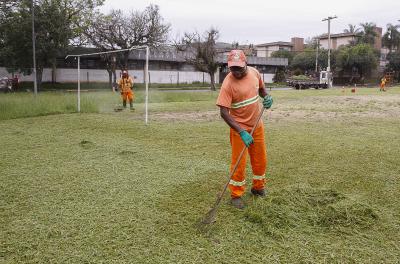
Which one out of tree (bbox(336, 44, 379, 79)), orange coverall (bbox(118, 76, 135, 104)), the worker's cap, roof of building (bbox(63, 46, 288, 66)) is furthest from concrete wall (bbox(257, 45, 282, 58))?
the worker's cap

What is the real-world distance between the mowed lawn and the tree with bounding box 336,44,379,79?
140ft

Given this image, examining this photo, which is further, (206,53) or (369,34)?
(369,34)

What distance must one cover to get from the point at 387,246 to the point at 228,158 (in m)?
3.16

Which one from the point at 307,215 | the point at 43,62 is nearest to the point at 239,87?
the point at 307,215

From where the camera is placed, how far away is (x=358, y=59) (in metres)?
46.8

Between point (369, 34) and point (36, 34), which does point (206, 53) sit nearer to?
point (36, 34)

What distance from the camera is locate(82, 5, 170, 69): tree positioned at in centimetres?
3048

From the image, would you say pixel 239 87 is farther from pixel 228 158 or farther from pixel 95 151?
pixel 95 151

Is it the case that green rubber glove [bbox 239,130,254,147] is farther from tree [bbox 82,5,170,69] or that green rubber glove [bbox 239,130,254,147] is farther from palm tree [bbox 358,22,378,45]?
palm tree [bbox 358,22,378,45]

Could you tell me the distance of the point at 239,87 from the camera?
3.82 m

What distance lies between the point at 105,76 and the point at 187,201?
32.7 meters

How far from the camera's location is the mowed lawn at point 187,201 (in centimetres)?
295

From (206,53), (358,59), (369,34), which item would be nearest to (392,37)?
(369,34)

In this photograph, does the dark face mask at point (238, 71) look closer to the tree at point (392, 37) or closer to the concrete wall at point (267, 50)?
the tree at point (392, 37)
